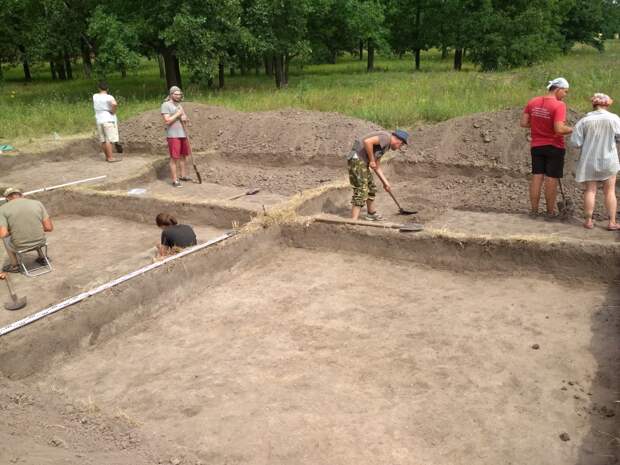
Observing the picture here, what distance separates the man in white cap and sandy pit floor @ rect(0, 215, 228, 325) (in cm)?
166

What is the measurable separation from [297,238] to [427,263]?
1677 millimetres

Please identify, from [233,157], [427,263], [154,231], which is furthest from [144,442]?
[233,157]

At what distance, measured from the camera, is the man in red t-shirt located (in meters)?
6.88

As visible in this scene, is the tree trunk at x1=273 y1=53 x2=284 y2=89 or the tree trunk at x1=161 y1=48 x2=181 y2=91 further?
the tree trunk at x1=273 y1=53 x2=284 y2=89

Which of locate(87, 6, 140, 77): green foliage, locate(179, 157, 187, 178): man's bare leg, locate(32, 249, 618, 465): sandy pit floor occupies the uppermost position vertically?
locate(87, 6, 140, 77): green foliage

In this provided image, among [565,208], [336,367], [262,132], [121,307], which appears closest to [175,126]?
[262,132]

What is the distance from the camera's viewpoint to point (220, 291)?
240 inches

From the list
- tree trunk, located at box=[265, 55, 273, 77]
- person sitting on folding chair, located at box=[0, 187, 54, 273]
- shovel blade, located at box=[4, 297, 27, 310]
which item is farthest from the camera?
tree trunk, located at box=[265, 55, 273, 77]

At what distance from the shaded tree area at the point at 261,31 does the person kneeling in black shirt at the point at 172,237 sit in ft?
40.5

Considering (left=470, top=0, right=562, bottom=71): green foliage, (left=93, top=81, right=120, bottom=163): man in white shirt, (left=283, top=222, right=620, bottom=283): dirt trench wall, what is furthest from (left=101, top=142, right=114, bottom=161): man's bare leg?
(left=470, top=0, right=562, bottom=71): green foliage

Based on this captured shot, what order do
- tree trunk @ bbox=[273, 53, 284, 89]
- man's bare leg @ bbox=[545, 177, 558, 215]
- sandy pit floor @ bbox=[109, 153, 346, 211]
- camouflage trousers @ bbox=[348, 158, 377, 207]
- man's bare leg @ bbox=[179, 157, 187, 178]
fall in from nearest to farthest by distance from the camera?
1. camouflage trousers @ bbox=[348, 158, 377, 207]
2. man's bare leg @ bbox=[545, 177, 558, 215]
3. sandy pit floor @ bbox=[109, 153, 346, 211]
4. man's bare leg @ bbox=[179, 157, 187, 178]
5. tree trunk @ bbox=[273, 53, 284, 89]

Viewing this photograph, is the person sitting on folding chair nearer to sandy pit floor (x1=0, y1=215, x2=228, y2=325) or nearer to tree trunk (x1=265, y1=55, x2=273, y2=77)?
sandy pit floor (x1=0, y1=215, x2=228, y2=325)

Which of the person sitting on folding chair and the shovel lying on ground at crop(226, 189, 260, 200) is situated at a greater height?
the person sitting on folding chair

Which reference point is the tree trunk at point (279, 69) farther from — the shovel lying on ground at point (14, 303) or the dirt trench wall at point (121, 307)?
the shovel lying on ground at point (14, 303)
